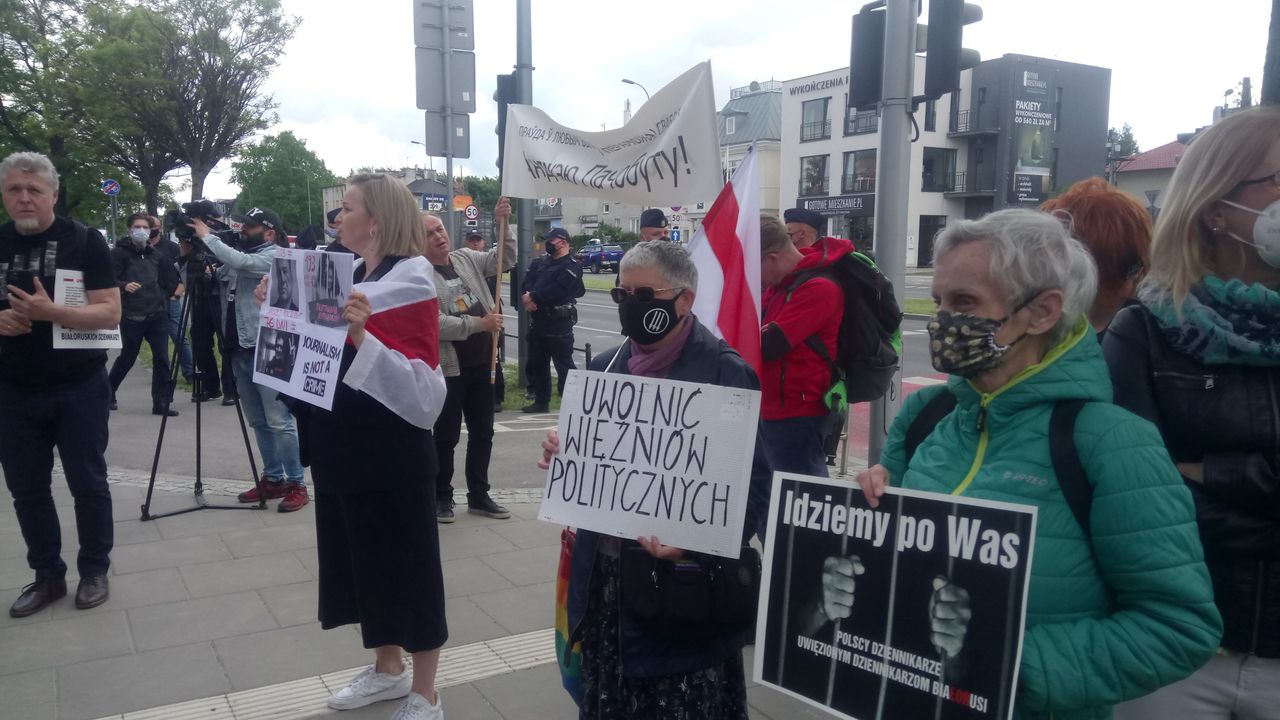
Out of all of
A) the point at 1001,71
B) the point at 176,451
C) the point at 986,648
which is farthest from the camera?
the point at 1001,71

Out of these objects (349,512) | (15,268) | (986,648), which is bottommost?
(349,512)

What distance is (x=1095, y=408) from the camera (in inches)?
66.9

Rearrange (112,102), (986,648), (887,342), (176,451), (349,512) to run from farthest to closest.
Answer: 1. (112,102)
2. (176,451)
3. (887,342)
4. (349,512)
5. (986,648)

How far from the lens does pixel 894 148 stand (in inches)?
212

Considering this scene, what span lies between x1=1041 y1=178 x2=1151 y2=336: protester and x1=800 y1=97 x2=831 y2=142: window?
5131 cm

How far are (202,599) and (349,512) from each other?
201 centimetres

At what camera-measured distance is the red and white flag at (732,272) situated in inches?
149

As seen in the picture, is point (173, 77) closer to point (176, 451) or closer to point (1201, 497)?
point (176, 451)

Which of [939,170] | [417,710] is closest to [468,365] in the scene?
[417,710]

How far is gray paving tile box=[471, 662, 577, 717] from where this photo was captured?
364 centimetres

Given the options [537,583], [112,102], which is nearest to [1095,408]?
[537,583]

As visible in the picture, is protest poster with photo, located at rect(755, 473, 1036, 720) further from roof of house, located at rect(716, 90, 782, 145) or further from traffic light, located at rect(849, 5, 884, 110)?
roof of house, located at rect(716, 90, 782, 145)

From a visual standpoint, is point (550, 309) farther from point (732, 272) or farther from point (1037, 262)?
point (1037, 262)

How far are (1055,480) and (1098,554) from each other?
0.49 feet
